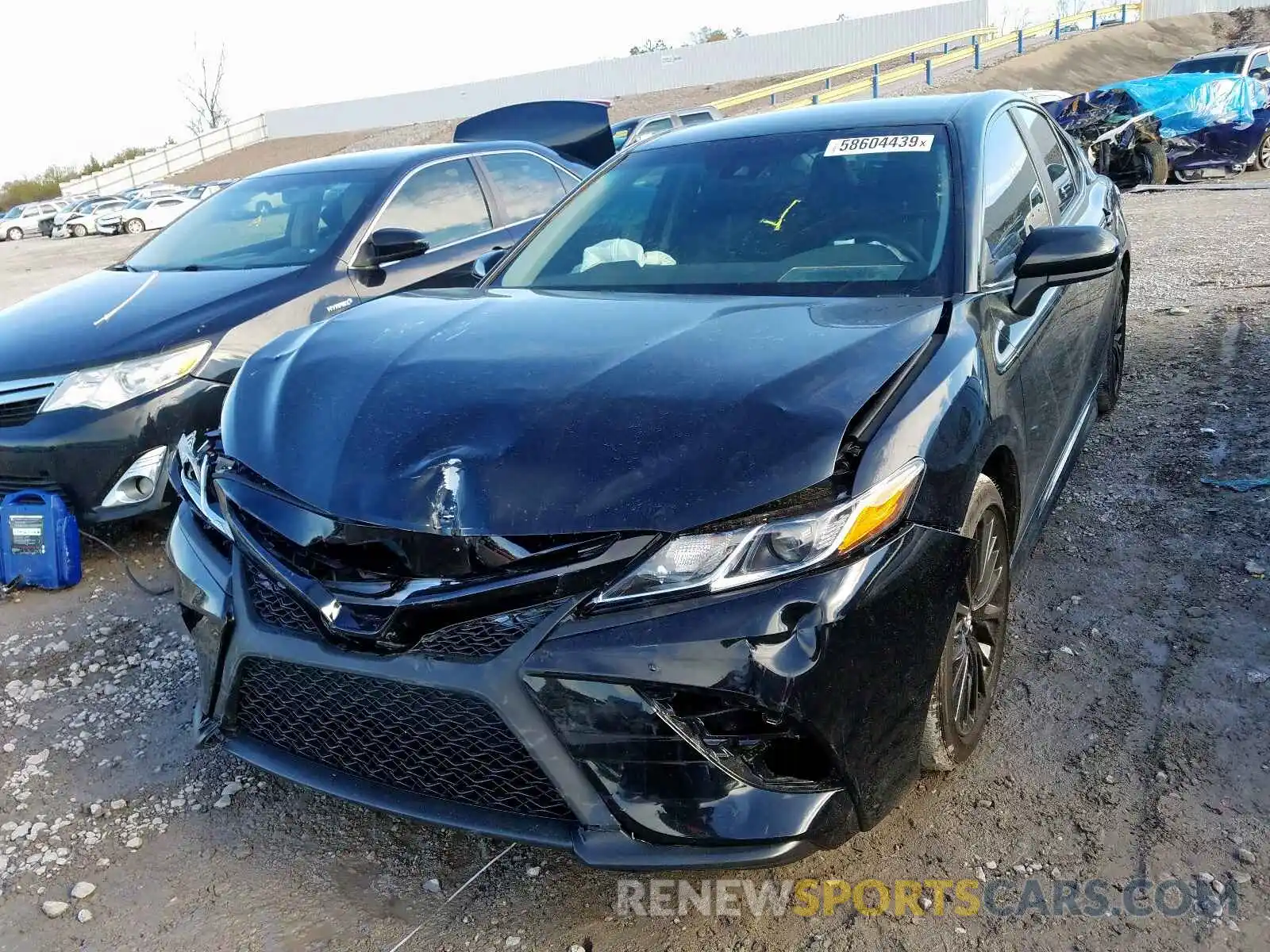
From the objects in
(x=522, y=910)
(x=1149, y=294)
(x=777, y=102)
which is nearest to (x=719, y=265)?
(x=522, y=910)

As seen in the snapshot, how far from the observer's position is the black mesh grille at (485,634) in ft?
6.10

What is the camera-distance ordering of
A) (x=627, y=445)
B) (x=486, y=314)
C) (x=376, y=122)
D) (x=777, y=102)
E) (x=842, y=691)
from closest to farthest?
(x=842, y=691)
(x=627, y=445)
(x=486, y=314)
(x=777, y=102)
(x=376, y=122)

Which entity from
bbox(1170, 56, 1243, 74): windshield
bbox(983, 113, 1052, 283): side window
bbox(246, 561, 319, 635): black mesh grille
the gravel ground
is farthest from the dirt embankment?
bbox(246, 561, 319, 635): black mesh grille

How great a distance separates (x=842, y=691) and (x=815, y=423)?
502 mm

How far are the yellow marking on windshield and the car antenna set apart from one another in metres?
1.85

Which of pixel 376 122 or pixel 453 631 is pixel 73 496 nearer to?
pixel 453 631

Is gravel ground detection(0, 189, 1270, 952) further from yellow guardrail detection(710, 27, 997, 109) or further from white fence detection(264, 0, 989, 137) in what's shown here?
white fence detection(264, 0, 989, 137)

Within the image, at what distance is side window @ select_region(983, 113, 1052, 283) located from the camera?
2826 millimetres

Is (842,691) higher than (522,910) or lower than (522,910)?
higher

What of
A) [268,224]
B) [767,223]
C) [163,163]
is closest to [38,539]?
[268,224]

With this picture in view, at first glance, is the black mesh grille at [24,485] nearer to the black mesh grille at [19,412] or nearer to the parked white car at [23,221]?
the black mesh grille at [19,412]

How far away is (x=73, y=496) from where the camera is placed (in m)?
3.96

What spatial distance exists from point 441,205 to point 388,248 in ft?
3.25

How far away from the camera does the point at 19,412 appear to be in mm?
3943
